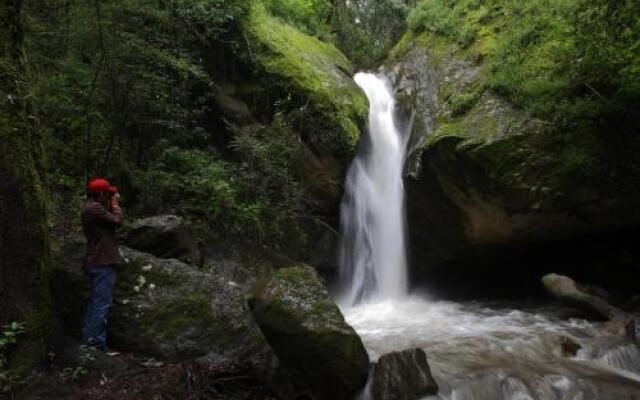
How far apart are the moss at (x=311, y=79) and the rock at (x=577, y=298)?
189 inches

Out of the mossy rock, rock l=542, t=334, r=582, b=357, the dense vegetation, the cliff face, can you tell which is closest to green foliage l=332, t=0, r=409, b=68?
the cliff face

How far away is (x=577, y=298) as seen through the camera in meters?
8.76

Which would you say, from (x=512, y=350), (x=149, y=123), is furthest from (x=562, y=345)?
(x=149, y=123)

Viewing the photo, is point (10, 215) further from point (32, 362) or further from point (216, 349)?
point (216, 349)

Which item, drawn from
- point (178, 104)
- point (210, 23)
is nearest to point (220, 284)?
point (178, 104)

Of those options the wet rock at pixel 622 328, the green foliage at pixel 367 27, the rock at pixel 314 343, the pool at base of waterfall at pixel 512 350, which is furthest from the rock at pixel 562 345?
the green foliage at pixel 367 27

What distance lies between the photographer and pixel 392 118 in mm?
12602

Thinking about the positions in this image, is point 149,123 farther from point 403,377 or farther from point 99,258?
point 403,377

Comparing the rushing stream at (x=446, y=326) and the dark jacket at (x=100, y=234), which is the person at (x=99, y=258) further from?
the rushing stream at (x=446, y=326)

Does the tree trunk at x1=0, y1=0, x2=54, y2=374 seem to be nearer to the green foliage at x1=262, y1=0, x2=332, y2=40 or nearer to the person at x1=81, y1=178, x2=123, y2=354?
the person at x1=81, y1=178, x2=123, y2=354

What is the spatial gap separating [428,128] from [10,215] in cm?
815

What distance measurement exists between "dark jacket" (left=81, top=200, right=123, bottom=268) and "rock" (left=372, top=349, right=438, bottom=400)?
3.22 metres

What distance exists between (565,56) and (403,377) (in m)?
6.41

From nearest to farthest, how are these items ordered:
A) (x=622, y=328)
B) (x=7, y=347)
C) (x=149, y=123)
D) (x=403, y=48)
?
(x=7, y=347) < (x=622, y=328) < (x=149, y=123) < (x=403, y=48)
